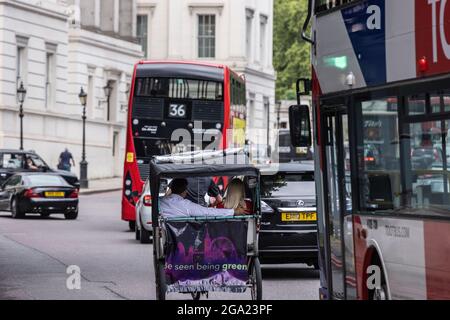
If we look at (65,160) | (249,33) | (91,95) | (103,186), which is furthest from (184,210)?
(249,33)

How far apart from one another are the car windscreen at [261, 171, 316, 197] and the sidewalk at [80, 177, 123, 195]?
37.0 metres

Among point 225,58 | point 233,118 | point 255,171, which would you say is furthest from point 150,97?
point 225,58

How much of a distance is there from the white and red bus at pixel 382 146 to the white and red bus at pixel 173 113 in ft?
71.6

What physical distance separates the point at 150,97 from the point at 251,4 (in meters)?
59.4

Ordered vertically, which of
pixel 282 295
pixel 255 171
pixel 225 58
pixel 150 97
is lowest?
pixel 282 295

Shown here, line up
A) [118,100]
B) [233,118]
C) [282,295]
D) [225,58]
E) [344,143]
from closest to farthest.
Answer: [344,143]
[282,295]
[233,118]
[118,100]
[225,58]

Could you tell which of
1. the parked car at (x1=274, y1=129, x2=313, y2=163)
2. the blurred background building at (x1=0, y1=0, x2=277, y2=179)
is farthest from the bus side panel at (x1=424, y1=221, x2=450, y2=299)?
the parked car at (x1=274, y1=129, x2=313, y2=163)

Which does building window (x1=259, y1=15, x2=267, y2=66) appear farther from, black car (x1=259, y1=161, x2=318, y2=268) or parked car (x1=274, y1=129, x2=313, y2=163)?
black car (x1=259, y1=161, x2=318, y2=268)

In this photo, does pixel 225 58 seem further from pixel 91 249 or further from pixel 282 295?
pixel 282 295

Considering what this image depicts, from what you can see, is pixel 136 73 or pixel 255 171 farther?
pixel 136 73

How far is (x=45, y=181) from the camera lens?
1575 inches

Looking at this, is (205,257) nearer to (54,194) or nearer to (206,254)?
(206,254)

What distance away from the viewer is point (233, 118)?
39.8m

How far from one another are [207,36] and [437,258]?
3281 inches
